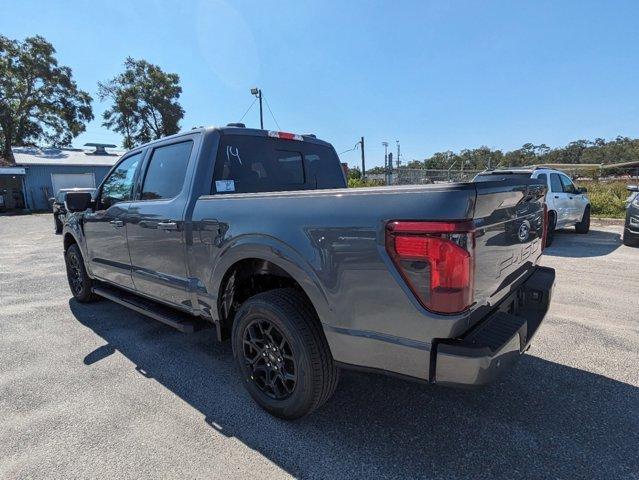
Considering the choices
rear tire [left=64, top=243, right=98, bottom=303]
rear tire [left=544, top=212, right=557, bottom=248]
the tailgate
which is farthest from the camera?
rear tire [left=544, top=212, right=557, bottom=248]

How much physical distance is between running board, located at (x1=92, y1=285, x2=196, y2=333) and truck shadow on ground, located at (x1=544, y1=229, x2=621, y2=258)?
23.8 ft

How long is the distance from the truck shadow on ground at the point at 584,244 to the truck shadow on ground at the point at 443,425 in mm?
5700

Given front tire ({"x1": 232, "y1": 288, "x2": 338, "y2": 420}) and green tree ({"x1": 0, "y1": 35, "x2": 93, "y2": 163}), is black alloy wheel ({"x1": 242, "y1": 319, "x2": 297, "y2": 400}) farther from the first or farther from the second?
green tree ({"x1": 0, "y1": 35, "x2": 93, "y2": 163})

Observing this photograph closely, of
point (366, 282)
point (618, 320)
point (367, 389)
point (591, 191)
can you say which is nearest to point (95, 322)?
point (367, 389)

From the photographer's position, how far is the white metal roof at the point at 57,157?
2722 centimetres

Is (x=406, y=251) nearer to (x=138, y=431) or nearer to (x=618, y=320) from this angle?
(x=138, y=431)

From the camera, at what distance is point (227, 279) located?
9.08 ft

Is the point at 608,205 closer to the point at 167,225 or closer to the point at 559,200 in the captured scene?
the point at 559,200

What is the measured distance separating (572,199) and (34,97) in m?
47.1

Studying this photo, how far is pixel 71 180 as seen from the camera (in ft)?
92.4

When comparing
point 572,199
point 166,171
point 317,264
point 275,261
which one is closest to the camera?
point 317,264

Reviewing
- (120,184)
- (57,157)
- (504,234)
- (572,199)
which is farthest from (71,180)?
(504,234)

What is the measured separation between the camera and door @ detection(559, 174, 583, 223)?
956cm

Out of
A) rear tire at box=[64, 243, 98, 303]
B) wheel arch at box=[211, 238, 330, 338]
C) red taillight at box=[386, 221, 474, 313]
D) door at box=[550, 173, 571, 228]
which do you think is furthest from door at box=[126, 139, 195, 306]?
door at box=[550, 173, 571, 228]
